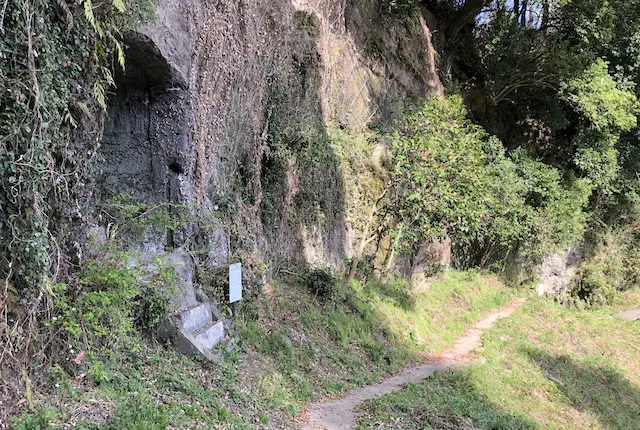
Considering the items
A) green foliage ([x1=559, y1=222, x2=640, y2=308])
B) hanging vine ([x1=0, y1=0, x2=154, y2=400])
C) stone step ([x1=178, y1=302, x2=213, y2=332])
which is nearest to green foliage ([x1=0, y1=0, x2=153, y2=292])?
hanging vine ([x1=0, y1=0, x2=154, y2=400])

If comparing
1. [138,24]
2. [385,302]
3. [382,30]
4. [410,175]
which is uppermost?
[382,30]

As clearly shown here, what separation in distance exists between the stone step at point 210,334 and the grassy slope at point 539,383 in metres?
2.23

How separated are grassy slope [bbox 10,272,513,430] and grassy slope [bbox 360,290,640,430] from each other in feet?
3.53

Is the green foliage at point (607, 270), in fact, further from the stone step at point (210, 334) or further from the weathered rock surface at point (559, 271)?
the stone step at point (210, 334)

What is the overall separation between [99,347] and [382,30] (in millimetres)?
12765

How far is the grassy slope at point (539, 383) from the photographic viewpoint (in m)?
7.40

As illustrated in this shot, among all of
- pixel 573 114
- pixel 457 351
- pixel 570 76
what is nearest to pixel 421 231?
pixel 457 351

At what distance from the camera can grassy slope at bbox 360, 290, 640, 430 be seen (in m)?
7.40

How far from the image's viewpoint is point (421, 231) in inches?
462

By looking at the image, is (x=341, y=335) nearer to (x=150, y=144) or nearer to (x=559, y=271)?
(x=150, y=144)

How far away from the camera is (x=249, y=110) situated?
9344 mm

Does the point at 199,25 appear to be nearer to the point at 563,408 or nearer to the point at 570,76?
the point at 563,408

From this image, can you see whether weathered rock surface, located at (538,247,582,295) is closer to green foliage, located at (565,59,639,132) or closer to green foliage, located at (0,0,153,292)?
green foliage, located at (565,59,639,132)

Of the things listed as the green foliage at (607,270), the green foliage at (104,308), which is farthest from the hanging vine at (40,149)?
the green foliage at (607,270)
